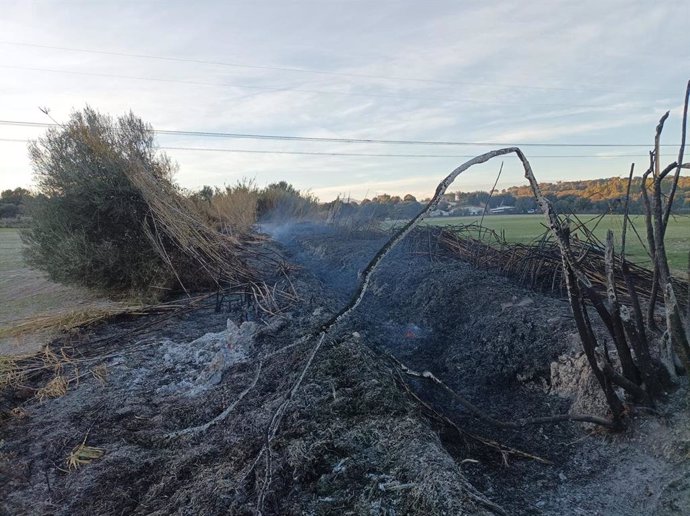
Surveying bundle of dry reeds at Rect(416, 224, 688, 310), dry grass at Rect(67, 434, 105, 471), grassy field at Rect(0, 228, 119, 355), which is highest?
bundle of dry reeds at Rect(416, 224, 688, 310)

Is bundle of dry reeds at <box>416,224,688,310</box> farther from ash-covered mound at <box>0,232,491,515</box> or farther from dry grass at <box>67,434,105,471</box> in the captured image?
dry grass at <box>67,434,105,471</box>

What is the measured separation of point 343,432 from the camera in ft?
13.8

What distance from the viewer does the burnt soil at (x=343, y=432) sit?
3520 mm

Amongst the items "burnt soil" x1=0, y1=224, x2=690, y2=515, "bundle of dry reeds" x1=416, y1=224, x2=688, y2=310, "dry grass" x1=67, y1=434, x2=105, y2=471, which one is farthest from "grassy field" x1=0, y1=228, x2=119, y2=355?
"bundle of dry reeds" x1=416, y1=224, x2=688, y2=310

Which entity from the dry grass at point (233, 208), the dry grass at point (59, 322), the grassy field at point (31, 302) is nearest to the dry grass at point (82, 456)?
the grassy field at point (31, 302)

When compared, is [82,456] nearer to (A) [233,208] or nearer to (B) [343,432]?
(B) [343,432]

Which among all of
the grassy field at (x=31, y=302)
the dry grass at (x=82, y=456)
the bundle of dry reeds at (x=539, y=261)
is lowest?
the dry grass at (x=82, y=456)

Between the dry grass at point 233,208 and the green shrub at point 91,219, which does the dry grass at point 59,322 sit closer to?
the green shrub at point 91,219

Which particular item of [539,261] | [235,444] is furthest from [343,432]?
[539,261]

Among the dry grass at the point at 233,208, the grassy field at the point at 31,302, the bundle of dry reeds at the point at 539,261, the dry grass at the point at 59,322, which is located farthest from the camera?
the dry grass at the point at 233,208

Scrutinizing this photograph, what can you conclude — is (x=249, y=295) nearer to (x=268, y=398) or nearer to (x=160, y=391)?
(x=160, y=391)

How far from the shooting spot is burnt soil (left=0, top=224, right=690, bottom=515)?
3.52 meters

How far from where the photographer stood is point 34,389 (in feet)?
21.2

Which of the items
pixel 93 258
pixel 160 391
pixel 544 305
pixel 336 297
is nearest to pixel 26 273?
pixel 93 258
